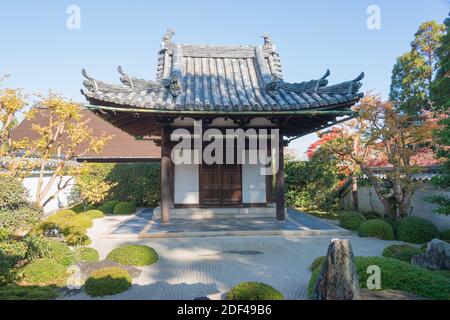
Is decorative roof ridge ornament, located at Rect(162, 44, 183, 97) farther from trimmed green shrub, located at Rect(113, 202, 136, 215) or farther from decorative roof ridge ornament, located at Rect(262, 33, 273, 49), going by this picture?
trimmed green shrub, located at Rect(113, 202, 136, 215)

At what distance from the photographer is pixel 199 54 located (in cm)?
1388

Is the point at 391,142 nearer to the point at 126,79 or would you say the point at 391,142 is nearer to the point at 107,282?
the point at 126,79

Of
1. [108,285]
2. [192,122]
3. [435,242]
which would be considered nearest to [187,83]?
[192,122]

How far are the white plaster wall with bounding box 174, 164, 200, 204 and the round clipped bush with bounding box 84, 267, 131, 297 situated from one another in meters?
7.53

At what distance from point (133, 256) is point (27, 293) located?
7.12 feet

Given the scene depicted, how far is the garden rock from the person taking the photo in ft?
19.3

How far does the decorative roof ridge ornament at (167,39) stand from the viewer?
13853mm

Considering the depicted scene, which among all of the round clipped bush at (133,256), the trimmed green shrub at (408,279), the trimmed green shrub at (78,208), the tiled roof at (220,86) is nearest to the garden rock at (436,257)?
the trimmed green shrub at (408,279)

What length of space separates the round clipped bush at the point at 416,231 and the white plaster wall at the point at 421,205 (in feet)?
2.71

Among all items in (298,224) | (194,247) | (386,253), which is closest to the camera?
(386,253)

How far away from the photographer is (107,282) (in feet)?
17.1

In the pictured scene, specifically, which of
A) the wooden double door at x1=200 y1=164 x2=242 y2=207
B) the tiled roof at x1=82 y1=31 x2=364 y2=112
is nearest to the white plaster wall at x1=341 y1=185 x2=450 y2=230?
the tiled roof at x1=82 y1=31 x2=364 y2=112
